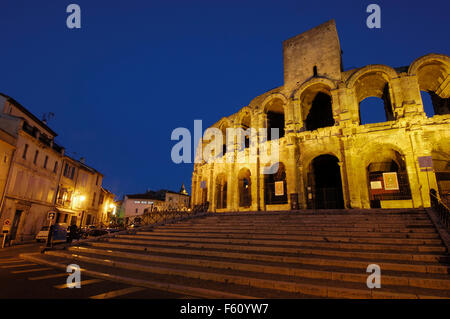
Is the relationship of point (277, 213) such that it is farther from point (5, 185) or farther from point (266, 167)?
point (5, 185)

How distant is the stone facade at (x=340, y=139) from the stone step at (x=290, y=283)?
1367cm

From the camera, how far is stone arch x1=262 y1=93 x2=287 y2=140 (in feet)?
76.5

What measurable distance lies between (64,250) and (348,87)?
2273 centimetres

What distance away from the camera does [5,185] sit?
18266 mm

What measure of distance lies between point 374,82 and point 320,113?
5.89 m

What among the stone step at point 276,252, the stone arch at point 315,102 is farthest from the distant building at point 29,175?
the stone arch at point 315,102

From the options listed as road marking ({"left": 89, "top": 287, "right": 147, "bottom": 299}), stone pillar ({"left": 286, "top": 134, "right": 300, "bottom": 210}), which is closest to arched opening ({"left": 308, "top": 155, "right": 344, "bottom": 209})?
stone pillar ({"left": 286, "top": 134, "right": 300, "bottom": 210})

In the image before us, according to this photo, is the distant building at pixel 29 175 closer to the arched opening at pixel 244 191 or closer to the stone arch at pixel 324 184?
the arched opening at pixel 244 191

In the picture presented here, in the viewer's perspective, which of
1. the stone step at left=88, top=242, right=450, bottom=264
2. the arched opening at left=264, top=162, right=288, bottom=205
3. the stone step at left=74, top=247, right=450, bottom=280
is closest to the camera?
the stone step at left=74, top=247, right=450, bottom=280

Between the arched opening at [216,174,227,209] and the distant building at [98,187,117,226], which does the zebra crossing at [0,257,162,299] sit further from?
the distant building at [98,187,117,226]

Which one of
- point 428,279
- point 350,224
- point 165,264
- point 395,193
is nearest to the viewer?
point 428,279

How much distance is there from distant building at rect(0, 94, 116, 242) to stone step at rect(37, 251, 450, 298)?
13.8 metres

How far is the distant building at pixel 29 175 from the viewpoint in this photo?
18594 millimetres

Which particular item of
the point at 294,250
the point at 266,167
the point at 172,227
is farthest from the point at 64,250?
the point at 266,167
